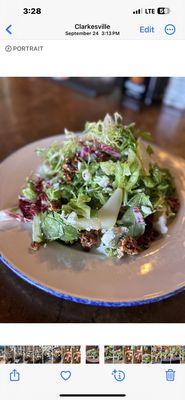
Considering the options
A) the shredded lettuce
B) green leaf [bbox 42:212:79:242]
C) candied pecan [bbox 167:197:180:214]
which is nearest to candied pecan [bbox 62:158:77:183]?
the shredded lettuce

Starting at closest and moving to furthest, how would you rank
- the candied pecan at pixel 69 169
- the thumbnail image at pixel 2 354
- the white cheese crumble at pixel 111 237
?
1. the thumbnail image at pixel 2 354
2. the white cheese crumble at pixel 111 237
3. the candied pecan at pixel 69 169

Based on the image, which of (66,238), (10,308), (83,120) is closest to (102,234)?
(66,238)

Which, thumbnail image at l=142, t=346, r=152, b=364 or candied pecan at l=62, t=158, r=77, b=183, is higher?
candied pecan at l=62, t=158, r=77, b=183

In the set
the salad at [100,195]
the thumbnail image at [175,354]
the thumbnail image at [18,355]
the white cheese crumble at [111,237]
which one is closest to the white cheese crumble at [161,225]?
the salad at [100,195]

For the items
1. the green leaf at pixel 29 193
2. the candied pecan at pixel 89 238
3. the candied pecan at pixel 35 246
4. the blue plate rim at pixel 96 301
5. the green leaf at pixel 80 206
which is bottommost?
the blue plate rim at pixel 96 301
